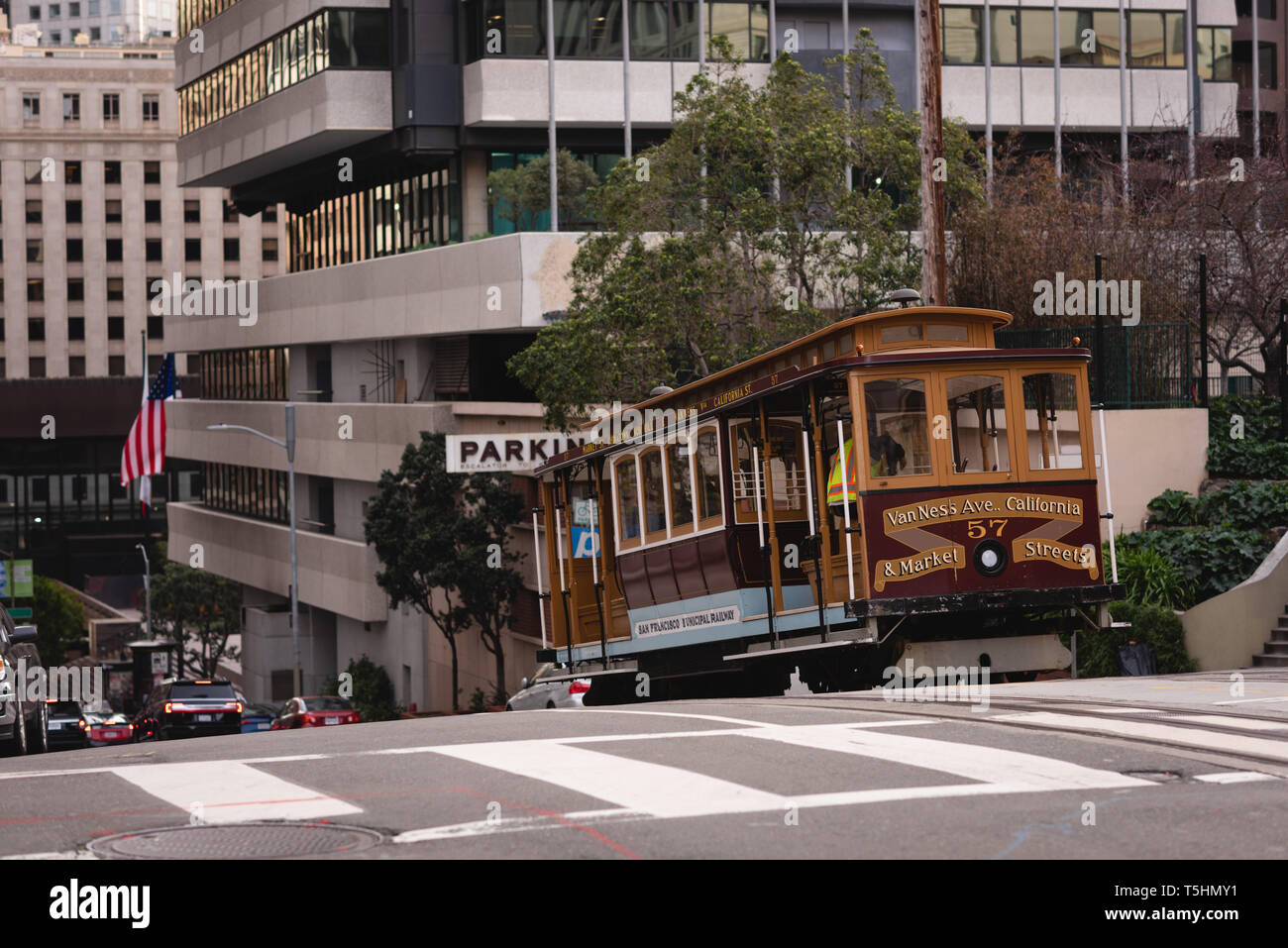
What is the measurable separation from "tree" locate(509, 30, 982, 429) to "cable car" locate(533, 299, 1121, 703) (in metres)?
11.3

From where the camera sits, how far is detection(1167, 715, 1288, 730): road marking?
12039mm

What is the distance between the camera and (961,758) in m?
10.3

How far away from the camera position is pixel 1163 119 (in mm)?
45156

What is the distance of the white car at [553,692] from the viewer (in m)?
21.5

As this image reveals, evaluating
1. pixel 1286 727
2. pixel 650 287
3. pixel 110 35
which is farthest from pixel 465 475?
pixel 110 35

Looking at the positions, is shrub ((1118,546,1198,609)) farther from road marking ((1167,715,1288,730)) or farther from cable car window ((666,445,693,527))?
road marking ((1167,715,1288,730))

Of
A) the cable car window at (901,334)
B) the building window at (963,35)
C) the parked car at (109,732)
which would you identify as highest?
the building window at (963,35)

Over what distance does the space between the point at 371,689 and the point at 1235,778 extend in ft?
136

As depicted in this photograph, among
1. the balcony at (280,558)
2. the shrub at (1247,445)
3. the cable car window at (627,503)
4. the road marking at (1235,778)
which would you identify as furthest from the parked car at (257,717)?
the road marking at (1235,778)

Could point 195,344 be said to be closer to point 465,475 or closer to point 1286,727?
point 465,475

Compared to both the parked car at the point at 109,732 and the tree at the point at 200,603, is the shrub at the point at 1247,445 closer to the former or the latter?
the parked car at the point at 109,732

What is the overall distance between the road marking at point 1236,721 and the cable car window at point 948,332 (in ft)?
15.1

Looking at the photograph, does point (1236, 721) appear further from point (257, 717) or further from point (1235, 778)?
point (257, 717)

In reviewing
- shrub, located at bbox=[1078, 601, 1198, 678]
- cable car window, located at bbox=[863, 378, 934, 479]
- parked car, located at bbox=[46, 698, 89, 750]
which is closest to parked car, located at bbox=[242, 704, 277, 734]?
parked car, located at bbox=[46, 698, 89, 750]
